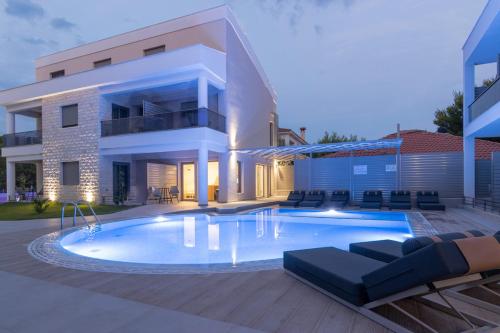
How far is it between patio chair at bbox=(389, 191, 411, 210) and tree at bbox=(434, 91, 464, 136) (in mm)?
22756

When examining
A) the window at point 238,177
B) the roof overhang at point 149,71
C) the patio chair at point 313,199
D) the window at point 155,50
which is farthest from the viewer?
the window at point 155,50

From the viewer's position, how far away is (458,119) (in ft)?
101

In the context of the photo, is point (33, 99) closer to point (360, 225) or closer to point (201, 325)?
point (360, 225)

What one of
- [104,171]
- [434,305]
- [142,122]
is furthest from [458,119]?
[434,305]

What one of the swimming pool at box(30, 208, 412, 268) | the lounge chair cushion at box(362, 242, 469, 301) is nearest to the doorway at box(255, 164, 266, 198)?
the swimming pool at box(30, 208, 412, 268)

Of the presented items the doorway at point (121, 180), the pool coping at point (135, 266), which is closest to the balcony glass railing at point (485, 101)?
the pool coping at point (135, 266)

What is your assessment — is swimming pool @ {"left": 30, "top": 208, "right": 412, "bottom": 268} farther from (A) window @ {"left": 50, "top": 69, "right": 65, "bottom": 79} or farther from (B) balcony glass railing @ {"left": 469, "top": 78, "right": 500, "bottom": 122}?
(A) window @ {"left": 50, "top": 69, "right": 65, "bottom": 79}

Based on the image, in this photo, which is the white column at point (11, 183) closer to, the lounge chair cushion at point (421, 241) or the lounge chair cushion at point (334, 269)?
the lounge chair cushion at point (334, 269)

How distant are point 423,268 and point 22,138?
2312 centimetres

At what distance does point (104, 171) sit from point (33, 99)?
270 inches

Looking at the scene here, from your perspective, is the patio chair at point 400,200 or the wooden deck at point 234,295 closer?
the wooden deck at point 234,295

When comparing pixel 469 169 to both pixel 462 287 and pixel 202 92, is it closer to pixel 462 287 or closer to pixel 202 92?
pixel 202 92

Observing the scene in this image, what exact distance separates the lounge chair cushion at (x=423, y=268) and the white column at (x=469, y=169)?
1240cm

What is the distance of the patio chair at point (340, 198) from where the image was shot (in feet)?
46.0
